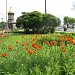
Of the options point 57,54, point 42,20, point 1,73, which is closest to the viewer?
point 1,73

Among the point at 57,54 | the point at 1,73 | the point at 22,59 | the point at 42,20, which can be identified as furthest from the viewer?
the point at 42,20

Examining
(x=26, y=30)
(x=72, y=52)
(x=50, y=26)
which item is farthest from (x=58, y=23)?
(x=72, y=52)

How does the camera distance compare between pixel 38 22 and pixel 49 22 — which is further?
pixel 49 22

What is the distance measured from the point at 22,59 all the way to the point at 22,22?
33.6 metres

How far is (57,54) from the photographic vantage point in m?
7.00

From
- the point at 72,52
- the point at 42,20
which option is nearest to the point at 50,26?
the point at 42,20

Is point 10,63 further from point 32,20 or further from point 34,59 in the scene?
point 32,20

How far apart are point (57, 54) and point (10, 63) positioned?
50.8 inches

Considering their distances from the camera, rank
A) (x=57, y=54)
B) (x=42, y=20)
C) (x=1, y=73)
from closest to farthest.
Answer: (x=1, y=73)
(x=57, y=54)
(x=42, y=20)

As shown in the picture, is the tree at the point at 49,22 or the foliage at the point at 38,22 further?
the tree at the point at 49,22

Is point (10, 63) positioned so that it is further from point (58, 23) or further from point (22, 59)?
point (58, 23)

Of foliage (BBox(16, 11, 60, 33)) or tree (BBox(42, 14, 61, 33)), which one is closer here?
foliage (BBox(16, 11, 60, 33))

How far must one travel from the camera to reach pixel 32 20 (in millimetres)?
39656

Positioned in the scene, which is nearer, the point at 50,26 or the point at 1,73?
the point at 1,73
